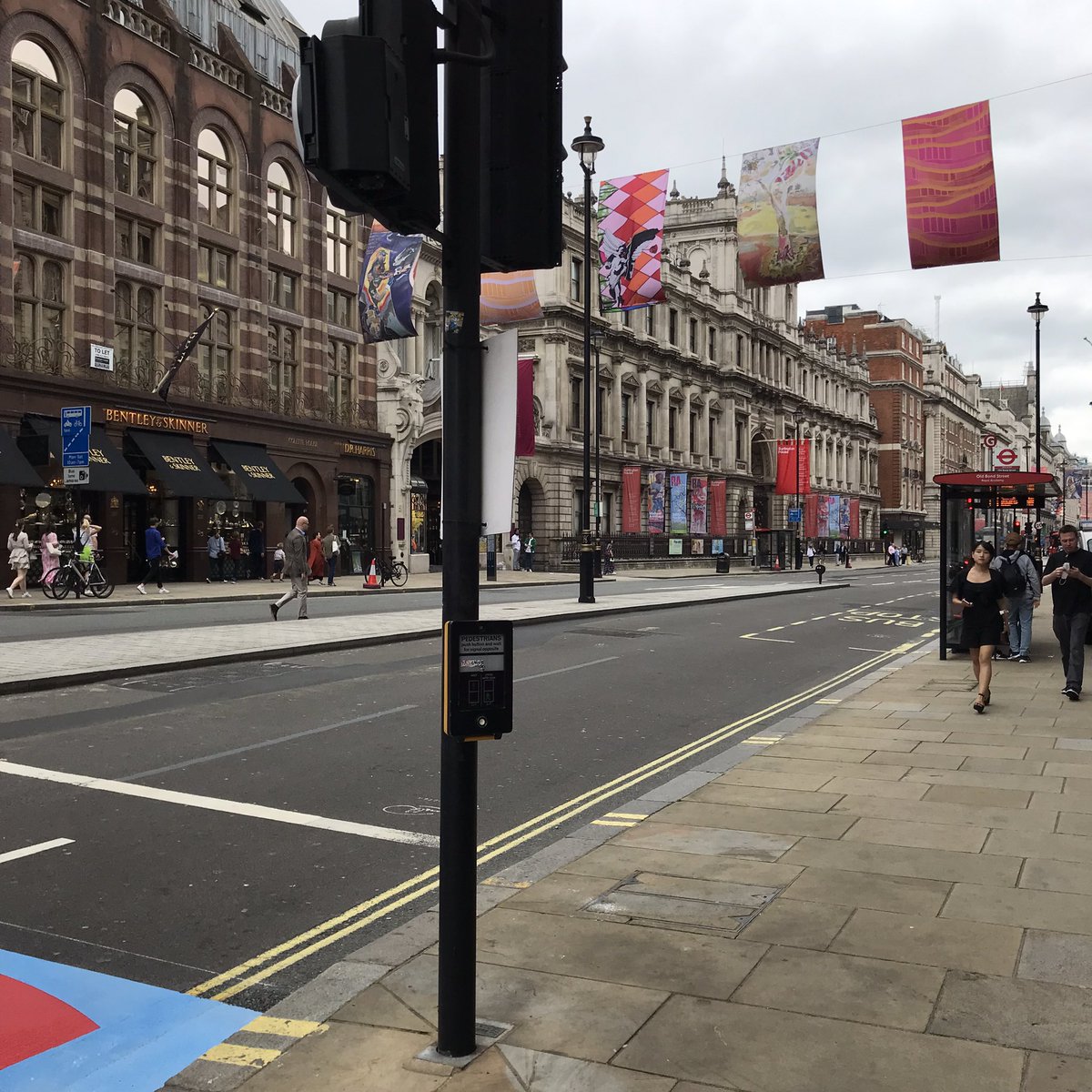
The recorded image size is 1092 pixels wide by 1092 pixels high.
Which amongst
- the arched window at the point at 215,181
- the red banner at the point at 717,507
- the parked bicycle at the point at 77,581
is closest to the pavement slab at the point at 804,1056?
the parked bicycle at the point at 77,581

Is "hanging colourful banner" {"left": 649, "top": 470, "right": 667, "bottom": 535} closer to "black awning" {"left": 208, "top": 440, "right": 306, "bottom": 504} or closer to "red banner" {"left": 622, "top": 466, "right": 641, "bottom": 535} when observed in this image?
"red banner" {"left": 622, "top": 466, "right": 641, "bottom": 535}

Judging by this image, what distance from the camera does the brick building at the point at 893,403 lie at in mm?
114188

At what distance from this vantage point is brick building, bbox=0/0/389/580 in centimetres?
3000

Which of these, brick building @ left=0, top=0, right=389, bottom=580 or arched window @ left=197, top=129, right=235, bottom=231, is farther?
arched window @ left=197, top=129, right=235, bottom=231

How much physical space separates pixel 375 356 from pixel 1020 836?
1588 inches

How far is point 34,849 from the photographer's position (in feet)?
20.1

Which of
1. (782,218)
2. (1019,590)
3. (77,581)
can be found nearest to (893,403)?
(77,581)

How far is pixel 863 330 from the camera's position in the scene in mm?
117938

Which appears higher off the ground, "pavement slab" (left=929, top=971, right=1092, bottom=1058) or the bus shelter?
the bus shelter

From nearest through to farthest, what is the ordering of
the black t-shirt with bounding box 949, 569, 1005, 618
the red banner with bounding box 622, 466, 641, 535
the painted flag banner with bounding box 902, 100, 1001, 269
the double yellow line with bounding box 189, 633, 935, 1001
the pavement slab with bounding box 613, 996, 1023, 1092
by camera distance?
the pavement slab with bounding box 613, 996, 1023, 1092 → the double yellow line with bounding box 189, 633, 935, 1001 → the black t-shirt with bounding box 949, 569, 1005, 618 → the painted flag banner with bounding box 902, 100, 1001, 269 → the red banner with bounding box 622, 466, 641, 535

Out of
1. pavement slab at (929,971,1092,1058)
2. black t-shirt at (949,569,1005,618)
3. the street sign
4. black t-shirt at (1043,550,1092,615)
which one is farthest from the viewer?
the street sign

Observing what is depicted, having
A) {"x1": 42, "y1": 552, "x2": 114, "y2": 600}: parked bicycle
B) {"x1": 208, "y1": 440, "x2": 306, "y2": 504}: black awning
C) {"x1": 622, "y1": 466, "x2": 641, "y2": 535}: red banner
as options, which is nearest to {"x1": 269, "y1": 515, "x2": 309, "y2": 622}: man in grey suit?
{"x1": 42, "y1": 552, "x2": 114, "y2": 600}: parked bicycle

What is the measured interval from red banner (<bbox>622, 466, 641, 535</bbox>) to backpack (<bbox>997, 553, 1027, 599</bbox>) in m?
45.6

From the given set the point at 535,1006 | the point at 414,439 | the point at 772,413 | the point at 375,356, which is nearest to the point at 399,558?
the point at 414,439
